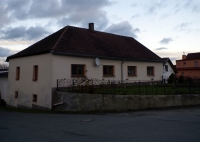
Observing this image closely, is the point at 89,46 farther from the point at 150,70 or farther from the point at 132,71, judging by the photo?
the point at 150,70

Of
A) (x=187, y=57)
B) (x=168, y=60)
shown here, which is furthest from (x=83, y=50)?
(x=187, y=57)

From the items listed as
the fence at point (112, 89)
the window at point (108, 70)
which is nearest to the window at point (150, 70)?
the window at point (108, 70)

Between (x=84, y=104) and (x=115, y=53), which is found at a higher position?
(x=115, y=53)

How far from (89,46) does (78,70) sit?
3049 millimetres

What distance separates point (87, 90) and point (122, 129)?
25.1 feet

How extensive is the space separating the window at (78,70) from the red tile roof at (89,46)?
50.0 inches

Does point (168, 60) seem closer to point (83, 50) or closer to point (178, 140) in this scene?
point (83, 50)

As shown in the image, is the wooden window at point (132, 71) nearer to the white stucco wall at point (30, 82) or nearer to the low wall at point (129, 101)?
the white stucco wall at point (30, 82)

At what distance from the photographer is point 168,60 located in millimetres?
37000

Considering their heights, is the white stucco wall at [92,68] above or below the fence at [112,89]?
above

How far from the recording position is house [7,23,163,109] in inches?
740

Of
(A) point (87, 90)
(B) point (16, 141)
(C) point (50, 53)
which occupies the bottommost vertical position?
(B) point (16, 141)

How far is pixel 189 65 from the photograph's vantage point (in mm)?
60750

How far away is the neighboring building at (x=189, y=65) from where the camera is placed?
184 ft
